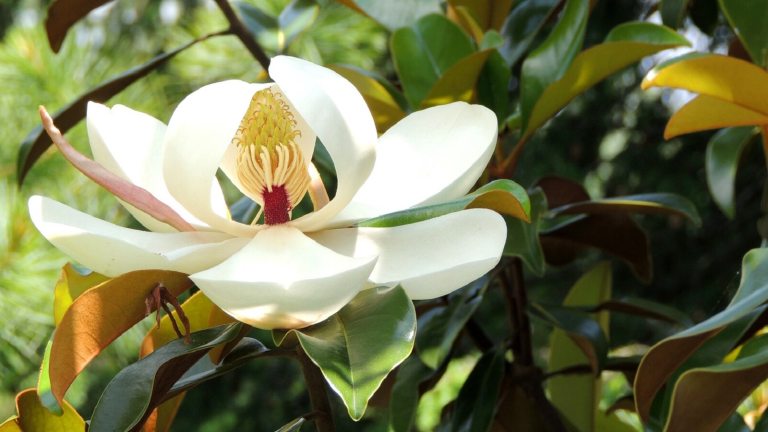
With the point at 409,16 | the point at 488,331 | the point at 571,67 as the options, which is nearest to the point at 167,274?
the point at 571,67

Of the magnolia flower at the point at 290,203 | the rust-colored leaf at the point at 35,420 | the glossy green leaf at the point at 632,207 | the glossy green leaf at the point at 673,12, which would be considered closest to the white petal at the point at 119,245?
the magnolia flower at the point at 290,203

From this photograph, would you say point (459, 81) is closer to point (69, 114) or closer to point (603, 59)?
point (603, 59)

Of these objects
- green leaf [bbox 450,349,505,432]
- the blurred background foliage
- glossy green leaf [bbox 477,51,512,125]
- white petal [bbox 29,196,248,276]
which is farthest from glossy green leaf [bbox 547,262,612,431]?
the blurred background foliage

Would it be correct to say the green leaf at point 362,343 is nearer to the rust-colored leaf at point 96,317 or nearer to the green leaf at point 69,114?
the rust-colored leaf at point 96,317

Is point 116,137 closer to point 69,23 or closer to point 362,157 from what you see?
point 362,157

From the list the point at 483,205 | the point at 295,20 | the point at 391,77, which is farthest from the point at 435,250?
the point at 391,77

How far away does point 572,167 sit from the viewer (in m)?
2.38

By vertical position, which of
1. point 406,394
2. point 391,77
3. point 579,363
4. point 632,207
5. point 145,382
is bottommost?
point 391,77

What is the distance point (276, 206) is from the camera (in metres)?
0.63

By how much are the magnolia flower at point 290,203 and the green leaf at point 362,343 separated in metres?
0.02

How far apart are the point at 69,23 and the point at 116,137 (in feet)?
1.08

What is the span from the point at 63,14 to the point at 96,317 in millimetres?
440

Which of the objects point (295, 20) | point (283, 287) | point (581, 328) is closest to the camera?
point (283, 287)

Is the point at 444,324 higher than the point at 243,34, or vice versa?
the point at 243,34
